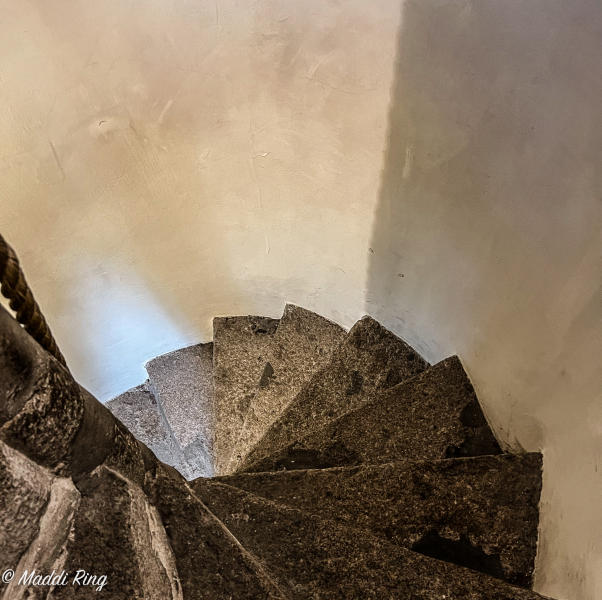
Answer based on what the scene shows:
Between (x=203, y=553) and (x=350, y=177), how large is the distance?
1.56m

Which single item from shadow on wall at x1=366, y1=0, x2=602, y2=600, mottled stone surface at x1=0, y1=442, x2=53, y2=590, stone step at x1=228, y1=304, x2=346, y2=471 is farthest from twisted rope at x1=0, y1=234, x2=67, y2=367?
stone step at x1=228, y1=304, x2=346, y2=471

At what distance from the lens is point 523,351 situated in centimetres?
173

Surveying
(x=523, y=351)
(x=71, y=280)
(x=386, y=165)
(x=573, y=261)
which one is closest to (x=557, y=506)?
(x=523, y=351)

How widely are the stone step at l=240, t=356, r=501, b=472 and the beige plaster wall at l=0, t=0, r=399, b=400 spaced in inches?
26.8

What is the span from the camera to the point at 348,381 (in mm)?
2766

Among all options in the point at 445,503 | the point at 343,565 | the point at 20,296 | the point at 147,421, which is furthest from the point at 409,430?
the point at 147,421

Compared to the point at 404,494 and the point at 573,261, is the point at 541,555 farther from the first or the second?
the point at 573,261

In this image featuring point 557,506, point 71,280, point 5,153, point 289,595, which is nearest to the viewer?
point 289,595

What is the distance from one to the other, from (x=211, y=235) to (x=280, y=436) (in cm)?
106

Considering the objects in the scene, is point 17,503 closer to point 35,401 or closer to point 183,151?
point 35,401

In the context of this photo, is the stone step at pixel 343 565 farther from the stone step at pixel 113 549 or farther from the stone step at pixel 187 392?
the stone step at pixel 187 392

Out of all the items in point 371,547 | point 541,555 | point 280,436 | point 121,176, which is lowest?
point 371,547

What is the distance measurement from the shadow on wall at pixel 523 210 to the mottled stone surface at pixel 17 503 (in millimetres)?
1207

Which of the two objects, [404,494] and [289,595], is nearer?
[289,595]
